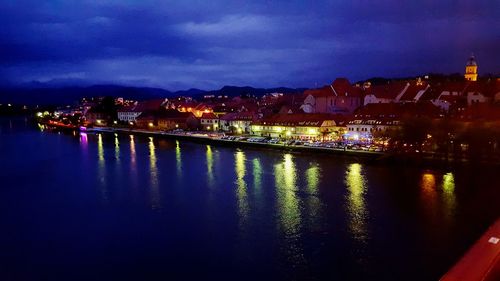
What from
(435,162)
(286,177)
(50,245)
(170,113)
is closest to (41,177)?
(50,245)

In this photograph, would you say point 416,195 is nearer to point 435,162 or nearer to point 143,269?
point 435,162

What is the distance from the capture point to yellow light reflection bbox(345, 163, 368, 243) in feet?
21.9

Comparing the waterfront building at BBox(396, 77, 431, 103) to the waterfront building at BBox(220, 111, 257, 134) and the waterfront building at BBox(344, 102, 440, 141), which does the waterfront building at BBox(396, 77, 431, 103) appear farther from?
the waterfront building at BBox(220, 111, 257, 134)

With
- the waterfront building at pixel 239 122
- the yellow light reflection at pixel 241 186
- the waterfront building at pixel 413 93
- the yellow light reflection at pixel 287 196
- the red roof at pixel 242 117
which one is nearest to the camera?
the yellow light reflection at pixel 287 196

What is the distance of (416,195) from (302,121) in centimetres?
974

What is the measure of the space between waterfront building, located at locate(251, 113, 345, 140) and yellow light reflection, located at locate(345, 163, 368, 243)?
5605 millimetres

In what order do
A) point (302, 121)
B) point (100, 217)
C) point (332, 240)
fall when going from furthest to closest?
point (302, 121) < point (100, 217) < point (332, 240)

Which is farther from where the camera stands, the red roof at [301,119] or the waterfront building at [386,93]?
the waterfront building at [386,93]

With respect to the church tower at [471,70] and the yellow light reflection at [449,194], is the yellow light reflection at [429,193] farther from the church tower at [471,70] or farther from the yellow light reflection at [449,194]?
the church tower at [471,70]

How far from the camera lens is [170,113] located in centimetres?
2786

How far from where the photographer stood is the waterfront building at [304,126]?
17.2 m

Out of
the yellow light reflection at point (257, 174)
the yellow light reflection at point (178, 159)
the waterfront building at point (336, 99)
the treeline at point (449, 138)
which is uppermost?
the waterfront building at point (336, 99)

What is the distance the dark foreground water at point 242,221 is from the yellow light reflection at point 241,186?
0.05 meters

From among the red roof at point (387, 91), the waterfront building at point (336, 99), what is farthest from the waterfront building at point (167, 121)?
the red roof at point (387, 91)
